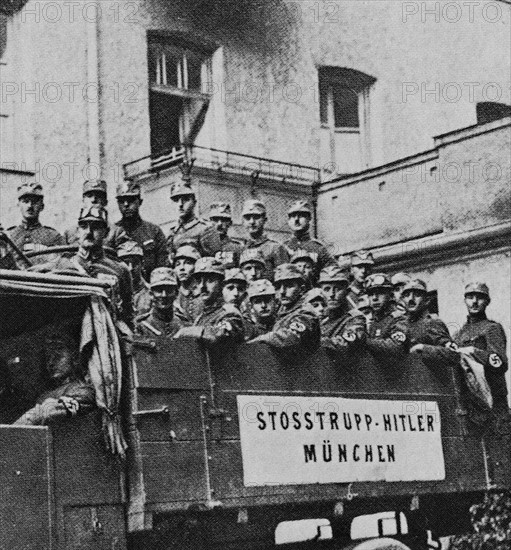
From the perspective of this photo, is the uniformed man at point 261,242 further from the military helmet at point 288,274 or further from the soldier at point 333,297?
the military helmet at point 288,274

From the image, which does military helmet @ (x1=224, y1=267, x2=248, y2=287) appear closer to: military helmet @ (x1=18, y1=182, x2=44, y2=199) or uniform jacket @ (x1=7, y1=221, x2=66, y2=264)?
uniform jacket @ (x1=7, y1=221, x2=66, y2=264)

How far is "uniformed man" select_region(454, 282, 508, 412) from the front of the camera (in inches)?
354

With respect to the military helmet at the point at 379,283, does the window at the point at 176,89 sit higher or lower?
higher

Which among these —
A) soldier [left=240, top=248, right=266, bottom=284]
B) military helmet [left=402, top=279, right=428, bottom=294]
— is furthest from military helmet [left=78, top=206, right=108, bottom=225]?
military helmet [left=402, top=279, right=428, bottom=294]

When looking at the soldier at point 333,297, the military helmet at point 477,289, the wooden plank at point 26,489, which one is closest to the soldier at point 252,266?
the soldier at point 333,297

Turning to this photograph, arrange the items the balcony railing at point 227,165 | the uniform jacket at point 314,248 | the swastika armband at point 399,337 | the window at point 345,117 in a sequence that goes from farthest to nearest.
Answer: the window at point 345,117, the balcony railing at point 227,165, the uniform jacket at point 314,248, the swastika armband at point 399,337

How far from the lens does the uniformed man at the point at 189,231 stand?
10031 millimetres

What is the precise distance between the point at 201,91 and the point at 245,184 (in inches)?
76.2

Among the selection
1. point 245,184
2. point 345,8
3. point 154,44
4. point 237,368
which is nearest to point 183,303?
point 237,368

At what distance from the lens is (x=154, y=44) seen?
51.3 feet

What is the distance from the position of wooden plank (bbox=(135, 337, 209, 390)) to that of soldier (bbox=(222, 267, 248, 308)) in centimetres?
144

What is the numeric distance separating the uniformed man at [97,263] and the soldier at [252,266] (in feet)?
4.42

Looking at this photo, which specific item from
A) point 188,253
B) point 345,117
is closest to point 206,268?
point 188,253

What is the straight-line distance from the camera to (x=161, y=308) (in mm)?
7949
